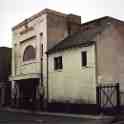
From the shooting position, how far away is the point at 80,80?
80.9ft

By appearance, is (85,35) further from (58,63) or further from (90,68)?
(90,68)

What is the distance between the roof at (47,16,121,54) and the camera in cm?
2509

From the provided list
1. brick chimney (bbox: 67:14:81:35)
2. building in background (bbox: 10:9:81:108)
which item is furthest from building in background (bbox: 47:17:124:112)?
brick chimney (bbox: 67:14:81:35)

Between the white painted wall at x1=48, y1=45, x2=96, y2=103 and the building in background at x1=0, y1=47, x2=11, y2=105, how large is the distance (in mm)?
10112

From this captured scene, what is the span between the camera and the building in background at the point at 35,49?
2873 centimetres

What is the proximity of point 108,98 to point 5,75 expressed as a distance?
1897 centimetres

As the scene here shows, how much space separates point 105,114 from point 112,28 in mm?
7943

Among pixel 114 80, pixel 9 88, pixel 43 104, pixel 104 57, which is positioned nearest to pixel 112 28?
pixel 104 57

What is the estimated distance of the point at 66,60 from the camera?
26344mm

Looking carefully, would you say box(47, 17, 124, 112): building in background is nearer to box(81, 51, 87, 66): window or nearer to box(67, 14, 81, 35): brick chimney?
box(81, 51, 87, 66): window

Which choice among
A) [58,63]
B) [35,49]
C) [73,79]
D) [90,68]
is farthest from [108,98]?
[35,49]

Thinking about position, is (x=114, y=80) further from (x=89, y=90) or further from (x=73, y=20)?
(x=73, y=20)

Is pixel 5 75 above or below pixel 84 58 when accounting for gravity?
below

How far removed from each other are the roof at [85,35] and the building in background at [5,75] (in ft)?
35.0
